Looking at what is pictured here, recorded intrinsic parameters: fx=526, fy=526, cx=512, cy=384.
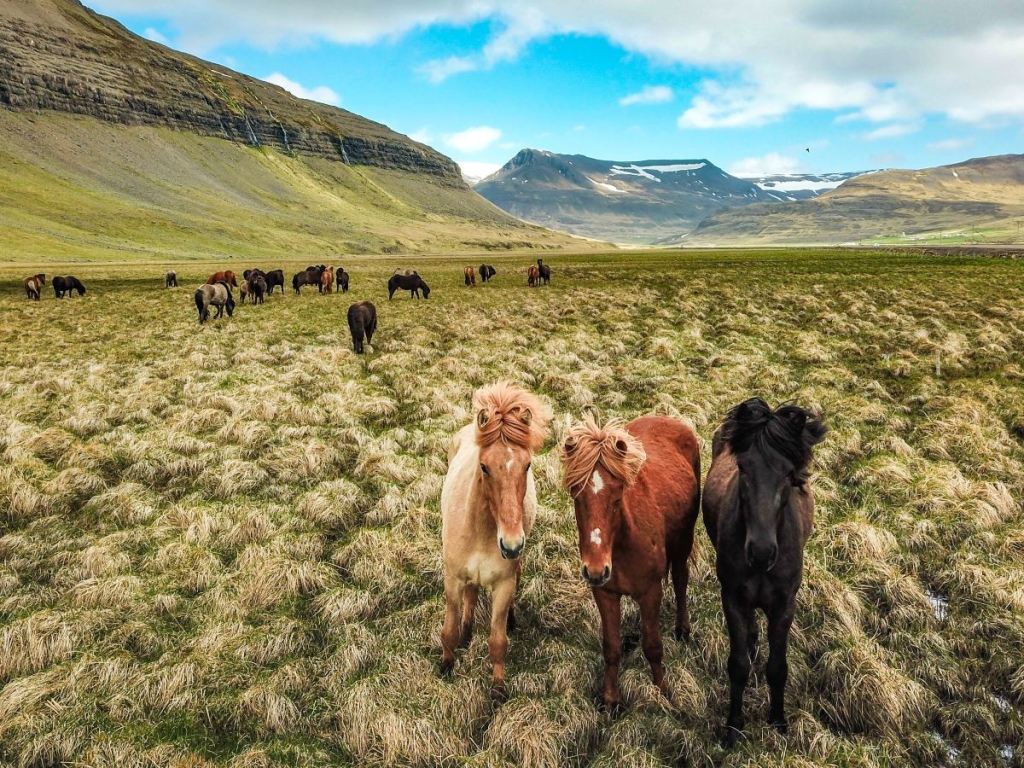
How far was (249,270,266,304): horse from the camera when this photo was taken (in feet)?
105

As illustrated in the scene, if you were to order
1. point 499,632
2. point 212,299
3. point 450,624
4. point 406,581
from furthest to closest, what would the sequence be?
point 212,299 < point 406,581 < point 450,624 < point 499,632

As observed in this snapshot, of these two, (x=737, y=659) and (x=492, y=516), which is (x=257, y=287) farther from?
(x=737, y=659)

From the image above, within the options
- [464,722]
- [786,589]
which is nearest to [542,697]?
[464,722]

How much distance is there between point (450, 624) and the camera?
16.3ft

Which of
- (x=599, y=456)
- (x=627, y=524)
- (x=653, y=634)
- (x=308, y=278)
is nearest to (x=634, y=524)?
(x=627, y=524)

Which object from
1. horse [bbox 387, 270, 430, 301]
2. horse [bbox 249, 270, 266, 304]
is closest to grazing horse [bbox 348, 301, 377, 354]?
horse [bbox 387, 270, 430, 301]

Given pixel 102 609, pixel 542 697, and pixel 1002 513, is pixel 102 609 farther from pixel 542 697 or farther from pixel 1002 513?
pixel 1002 513

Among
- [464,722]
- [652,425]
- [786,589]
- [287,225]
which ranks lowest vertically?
[464,722]

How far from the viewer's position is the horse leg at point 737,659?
14.2ft

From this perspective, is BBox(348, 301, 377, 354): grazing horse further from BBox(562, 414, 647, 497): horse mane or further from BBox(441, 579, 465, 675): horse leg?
BBox(562, 414, 647, 497): horse mane

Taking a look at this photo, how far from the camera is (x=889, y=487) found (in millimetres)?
8102

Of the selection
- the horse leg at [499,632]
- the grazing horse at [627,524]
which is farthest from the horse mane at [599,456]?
the horse leg at [499,632]

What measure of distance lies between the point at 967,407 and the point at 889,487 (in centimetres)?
483

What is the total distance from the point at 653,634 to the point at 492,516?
173 centimetres
